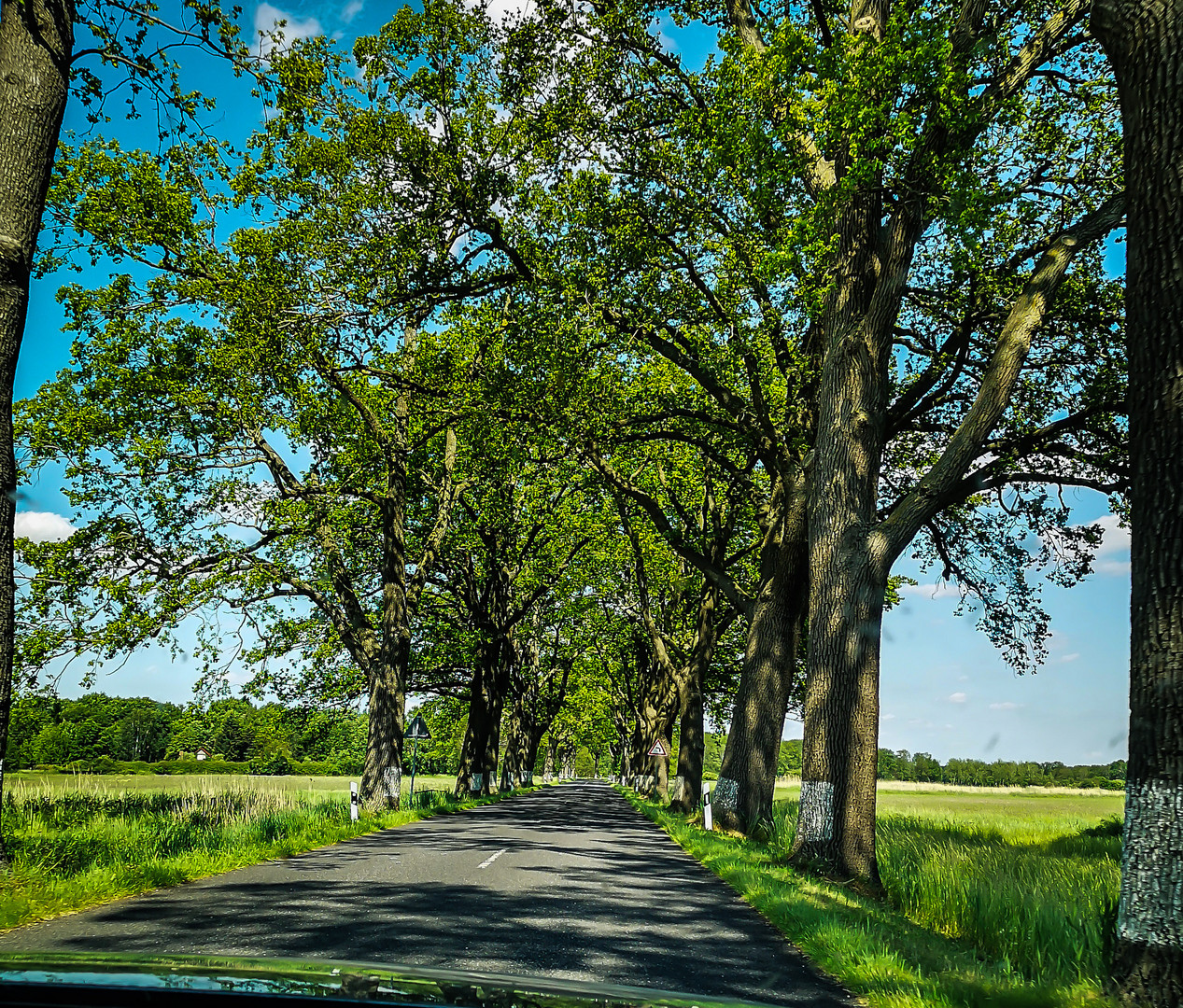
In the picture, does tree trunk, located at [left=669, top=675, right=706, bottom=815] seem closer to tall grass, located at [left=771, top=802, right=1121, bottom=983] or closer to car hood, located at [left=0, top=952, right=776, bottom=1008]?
tall grass, located at [left=771, top=802, right=1121, bottom=983]

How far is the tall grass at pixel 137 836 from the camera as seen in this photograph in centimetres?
740

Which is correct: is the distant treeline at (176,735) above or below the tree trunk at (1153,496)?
below

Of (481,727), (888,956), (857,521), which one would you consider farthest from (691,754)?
(888,956)

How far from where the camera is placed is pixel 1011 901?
826 cm

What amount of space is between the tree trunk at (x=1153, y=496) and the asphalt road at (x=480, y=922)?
69.2 inches

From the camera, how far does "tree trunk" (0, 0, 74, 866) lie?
24.1ft

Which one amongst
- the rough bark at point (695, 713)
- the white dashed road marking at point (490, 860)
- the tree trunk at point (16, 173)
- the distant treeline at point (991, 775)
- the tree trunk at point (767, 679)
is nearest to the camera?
the tree trunk at point (16, 173)

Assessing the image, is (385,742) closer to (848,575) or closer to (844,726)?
(844,726)

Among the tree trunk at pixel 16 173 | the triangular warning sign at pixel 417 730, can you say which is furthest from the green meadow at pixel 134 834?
the triangular warning sign at pixel 417 730

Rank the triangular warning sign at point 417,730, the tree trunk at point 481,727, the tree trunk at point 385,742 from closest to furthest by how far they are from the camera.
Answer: the tree trunk at point 385,742, the triangular warning sign at point 417,730, the tree trunk at point 481,727

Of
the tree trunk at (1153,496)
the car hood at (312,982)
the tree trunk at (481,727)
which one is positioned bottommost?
the tree trunk at (481,727)

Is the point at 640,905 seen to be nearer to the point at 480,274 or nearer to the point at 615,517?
the point at 480,274

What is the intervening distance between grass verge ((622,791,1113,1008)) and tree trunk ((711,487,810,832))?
6.22 meters

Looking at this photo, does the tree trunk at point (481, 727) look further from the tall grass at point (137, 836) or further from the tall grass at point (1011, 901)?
the tall grass at point (1011, 901)
